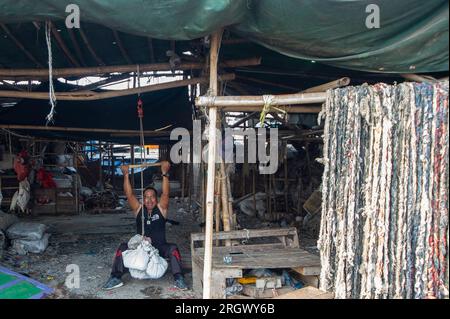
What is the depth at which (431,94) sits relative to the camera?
275 cm

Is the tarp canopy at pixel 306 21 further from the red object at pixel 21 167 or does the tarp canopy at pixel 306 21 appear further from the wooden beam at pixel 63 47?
the red object at pixel 21 167

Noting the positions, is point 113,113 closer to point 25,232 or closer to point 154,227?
point 25,232

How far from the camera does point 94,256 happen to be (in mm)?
5738

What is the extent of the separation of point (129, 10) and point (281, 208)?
734 centimetres

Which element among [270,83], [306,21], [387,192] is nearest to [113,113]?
[270,83]

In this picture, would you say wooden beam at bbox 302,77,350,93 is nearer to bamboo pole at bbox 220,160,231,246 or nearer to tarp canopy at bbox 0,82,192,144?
bamboo pole at bbox 220,160,231,246

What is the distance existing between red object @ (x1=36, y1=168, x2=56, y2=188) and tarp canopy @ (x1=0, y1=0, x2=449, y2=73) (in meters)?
7.11

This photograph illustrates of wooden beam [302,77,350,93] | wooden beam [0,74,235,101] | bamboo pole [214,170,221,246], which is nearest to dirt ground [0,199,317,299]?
bamboo pole [214,170,221,246]

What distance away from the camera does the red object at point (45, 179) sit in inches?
375

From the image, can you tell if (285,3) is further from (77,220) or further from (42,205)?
(42,205)

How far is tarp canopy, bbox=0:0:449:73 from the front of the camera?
115 inches

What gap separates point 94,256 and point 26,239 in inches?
43.2

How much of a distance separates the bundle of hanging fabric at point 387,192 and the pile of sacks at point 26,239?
14.8 ft
